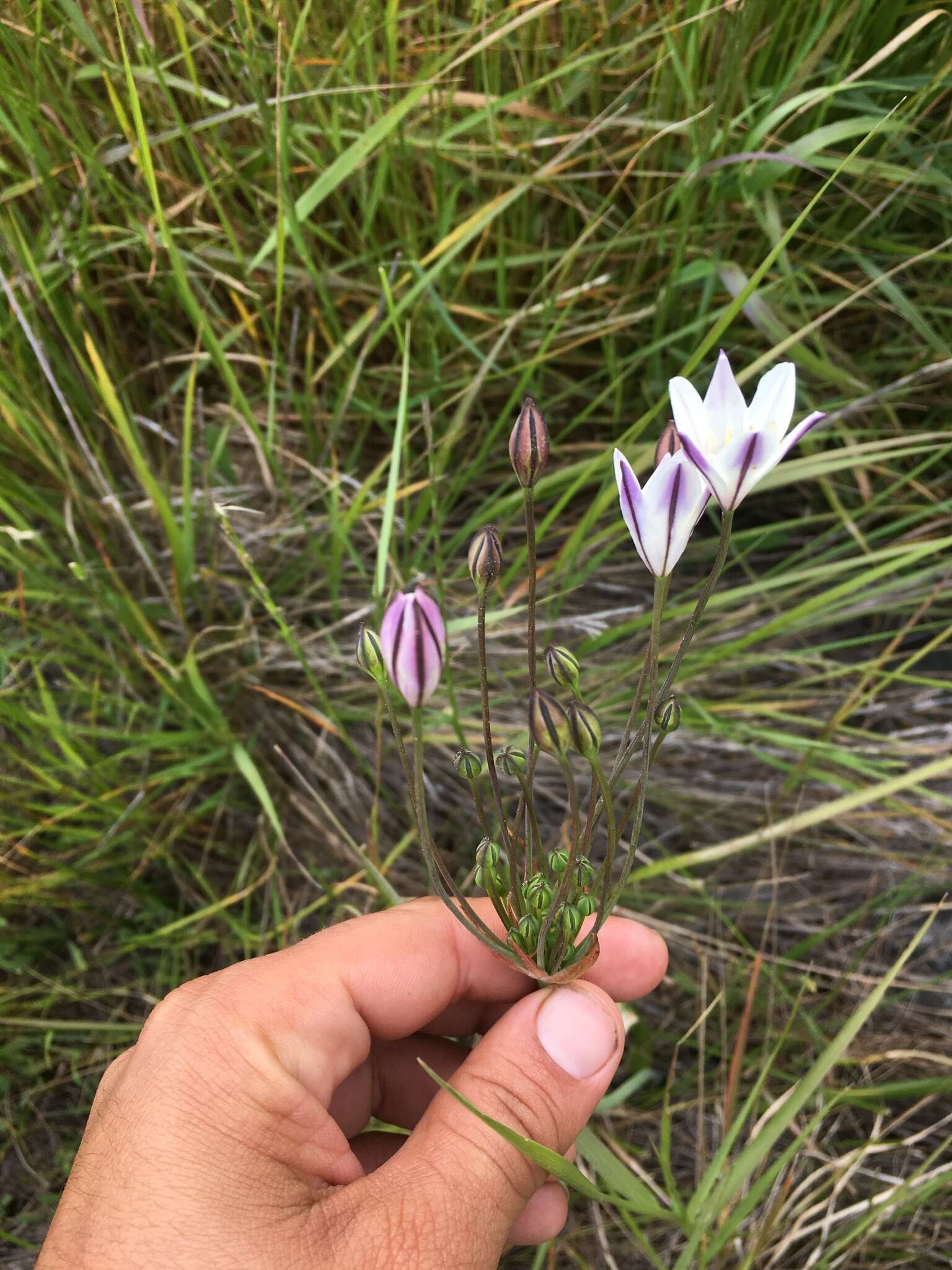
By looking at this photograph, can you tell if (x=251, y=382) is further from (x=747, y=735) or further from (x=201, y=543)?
(x=747, y=735)

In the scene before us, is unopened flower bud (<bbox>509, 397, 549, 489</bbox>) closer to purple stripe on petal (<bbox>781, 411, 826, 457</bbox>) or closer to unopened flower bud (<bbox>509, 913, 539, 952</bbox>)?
purple stripe on petal (<bbox>781, 411, 826, 457</bbox>)

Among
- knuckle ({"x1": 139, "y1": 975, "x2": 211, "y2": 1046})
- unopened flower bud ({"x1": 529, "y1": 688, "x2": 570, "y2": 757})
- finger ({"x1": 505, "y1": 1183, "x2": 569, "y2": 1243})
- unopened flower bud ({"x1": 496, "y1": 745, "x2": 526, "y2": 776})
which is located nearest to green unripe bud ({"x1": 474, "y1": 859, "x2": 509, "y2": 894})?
unopened flower bud ({"x1": 496, "y1": 745, "x2": 526, "y2": 776})

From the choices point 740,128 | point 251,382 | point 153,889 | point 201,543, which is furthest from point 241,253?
point 153,889

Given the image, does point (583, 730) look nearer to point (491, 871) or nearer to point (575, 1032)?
point (491, 871)

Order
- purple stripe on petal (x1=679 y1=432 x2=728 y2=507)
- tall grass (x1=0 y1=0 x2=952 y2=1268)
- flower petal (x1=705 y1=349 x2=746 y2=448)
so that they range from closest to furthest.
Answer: purple stripe on petal (x1=679 y1=432 x2=728 y2=507) → flower petal (x1=705 y1=349 x2=746 y2=448) → tall grass (x1=0 y1=0 x2=952 y2=1268)

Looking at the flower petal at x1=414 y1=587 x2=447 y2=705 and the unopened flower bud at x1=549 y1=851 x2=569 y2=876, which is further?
the unopened flower bud at x1=549 y1=851 x2=569 y2=876
